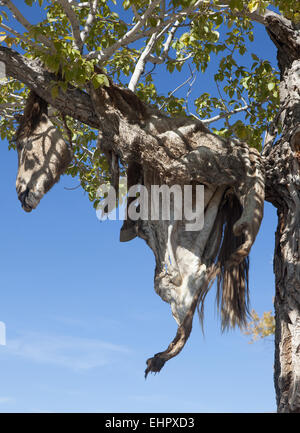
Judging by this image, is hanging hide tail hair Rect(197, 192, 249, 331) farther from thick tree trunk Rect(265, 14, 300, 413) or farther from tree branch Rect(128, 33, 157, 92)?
tree branch Rect(128, 33, 157, 92)

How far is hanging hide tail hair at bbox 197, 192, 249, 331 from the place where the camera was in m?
6.41

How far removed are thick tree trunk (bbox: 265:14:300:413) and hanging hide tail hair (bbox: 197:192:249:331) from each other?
535mm

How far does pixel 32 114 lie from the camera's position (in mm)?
7008

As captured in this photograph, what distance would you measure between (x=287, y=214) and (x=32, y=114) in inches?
149

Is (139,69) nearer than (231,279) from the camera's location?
No

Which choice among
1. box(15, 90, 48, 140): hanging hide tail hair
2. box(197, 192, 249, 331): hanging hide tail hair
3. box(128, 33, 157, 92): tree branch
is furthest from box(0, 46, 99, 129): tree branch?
box(197, 192, 249, 331): hanging hide tail hair

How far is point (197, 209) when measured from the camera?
251 inches

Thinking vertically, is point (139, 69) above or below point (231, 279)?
above

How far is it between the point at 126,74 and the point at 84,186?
2633mm

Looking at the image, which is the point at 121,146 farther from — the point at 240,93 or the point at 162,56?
the point at 240,93

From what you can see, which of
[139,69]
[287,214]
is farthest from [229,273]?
[139,69]

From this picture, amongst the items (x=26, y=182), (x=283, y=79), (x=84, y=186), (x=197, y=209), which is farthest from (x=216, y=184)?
(x=84, y=186)

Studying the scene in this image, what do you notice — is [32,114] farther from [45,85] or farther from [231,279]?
[231,279]

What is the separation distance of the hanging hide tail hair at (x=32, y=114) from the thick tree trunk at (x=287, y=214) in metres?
3.24
